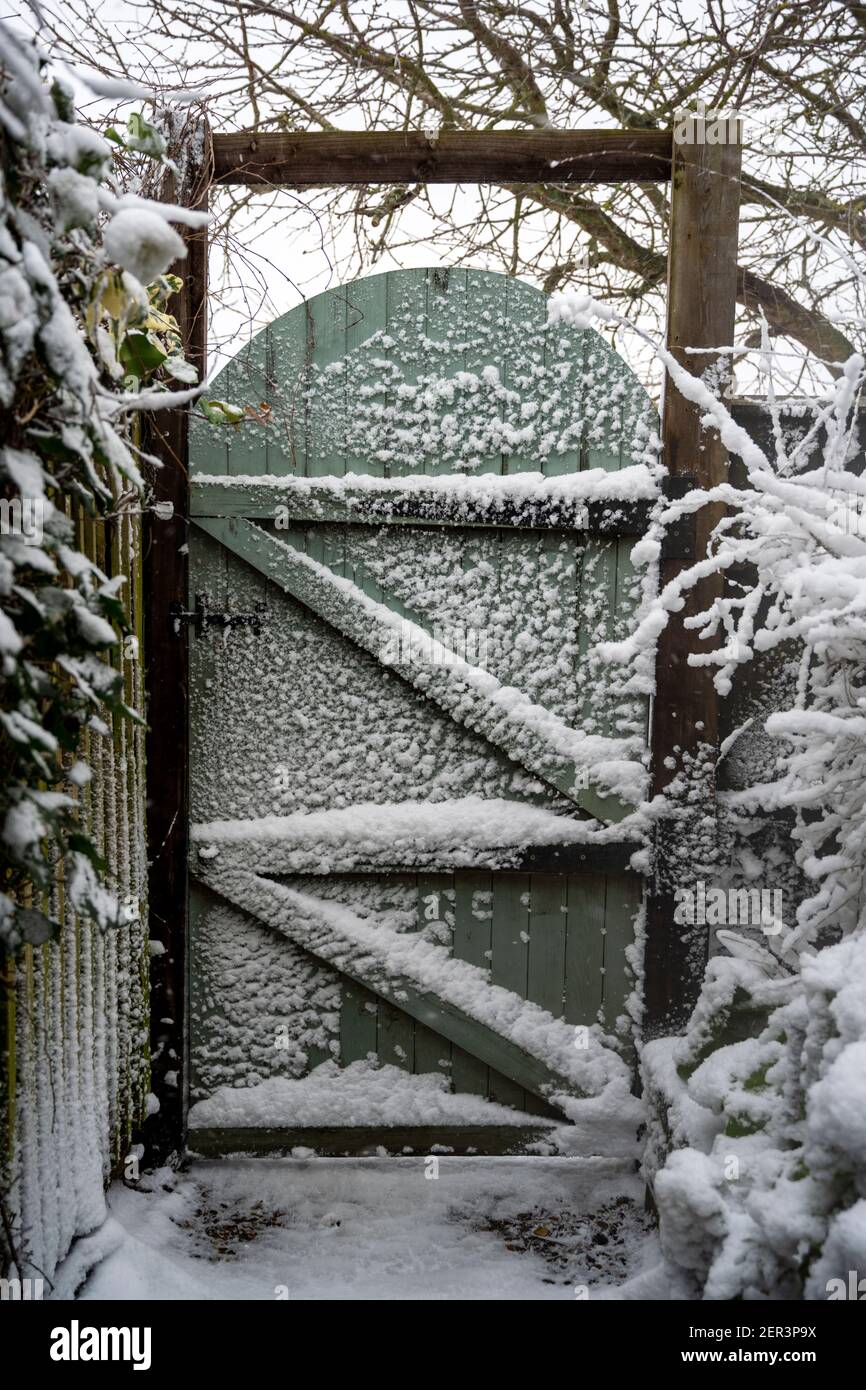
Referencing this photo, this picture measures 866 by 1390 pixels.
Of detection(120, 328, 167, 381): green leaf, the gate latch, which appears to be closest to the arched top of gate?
the gate latch

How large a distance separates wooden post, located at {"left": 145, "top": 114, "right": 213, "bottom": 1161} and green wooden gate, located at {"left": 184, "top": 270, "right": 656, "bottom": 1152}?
0.06 metres

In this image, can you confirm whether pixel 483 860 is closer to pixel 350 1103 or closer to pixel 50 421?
pixel 350 1103

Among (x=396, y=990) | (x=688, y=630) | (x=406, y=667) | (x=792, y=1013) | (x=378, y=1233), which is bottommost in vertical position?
(x=378, y=1233)

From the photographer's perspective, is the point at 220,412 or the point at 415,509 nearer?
the point at 220,412

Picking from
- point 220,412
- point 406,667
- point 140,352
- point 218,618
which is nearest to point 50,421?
point 140,352

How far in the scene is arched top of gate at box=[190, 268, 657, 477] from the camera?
2.41m

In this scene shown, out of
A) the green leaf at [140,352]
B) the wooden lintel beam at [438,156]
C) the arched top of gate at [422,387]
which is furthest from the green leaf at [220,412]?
the wooden lintel beam at [438,156]

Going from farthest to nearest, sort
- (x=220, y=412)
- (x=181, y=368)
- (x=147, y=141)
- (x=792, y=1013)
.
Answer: (x=220, y=412)
(x=181, y=368)
(x=792, y=1013)
(x=147, y=141)

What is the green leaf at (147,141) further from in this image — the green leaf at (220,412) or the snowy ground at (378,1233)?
the snowy ground at (378,1233)

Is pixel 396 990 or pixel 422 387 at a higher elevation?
pixel 422 387

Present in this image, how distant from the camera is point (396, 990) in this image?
2.46 metres

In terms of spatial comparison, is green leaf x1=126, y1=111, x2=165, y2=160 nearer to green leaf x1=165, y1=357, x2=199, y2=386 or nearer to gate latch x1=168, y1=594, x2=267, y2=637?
green leaf x1=165, y1=357, x2=199, y2=386

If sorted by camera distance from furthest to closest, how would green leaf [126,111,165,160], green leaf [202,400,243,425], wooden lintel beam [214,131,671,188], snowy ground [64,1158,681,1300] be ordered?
wooden lintel beam [214,131,671,188], green leaf [202,400,243,425], snowy ground [64,1158,681,1300], green leaf [126,111,165,160]

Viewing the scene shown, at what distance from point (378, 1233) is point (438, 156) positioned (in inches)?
109
